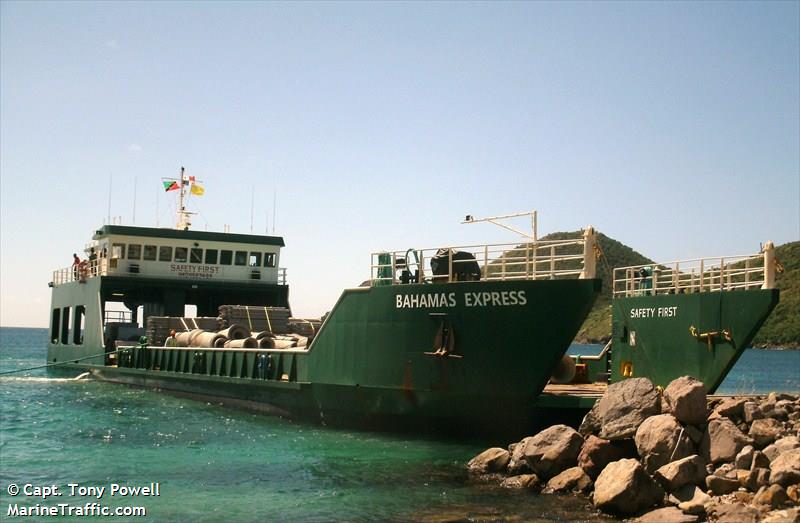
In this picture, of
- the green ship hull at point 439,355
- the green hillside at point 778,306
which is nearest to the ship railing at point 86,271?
the green ship hull at point 439,355

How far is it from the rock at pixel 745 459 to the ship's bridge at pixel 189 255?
22086 mm

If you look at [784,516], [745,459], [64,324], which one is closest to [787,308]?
[64,324]

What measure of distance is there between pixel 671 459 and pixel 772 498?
6.21 ft

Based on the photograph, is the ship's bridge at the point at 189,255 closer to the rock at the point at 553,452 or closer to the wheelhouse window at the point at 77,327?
the wheelhouse window at the point at 77,327

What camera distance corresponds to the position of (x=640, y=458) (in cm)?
1259

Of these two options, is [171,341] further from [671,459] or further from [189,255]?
[671,459]

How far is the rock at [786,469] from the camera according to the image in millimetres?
10562

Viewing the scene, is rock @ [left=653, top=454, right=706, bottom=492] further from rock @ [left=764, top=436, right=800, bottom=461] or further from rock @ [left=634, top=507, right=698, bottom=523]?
rock @ [left=764, top=436, right=800, bottom=461]

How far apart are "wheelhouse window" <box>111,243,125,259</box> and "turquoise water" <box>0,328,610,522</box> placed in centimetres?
978

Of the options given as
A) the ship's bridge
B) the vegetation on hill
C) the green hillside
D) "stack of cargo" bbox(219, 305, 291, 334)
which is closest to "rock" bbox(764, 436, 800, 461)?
"stack of cargo" bbox(219, 305, 291, 334)

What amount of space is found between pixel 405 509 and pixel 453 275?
20.5 ft

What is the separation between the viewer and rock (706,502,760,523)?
1007 cm

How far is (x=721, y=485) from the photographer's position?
11234mm

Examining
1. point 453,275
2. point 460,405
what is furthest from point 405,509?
point 453,275
